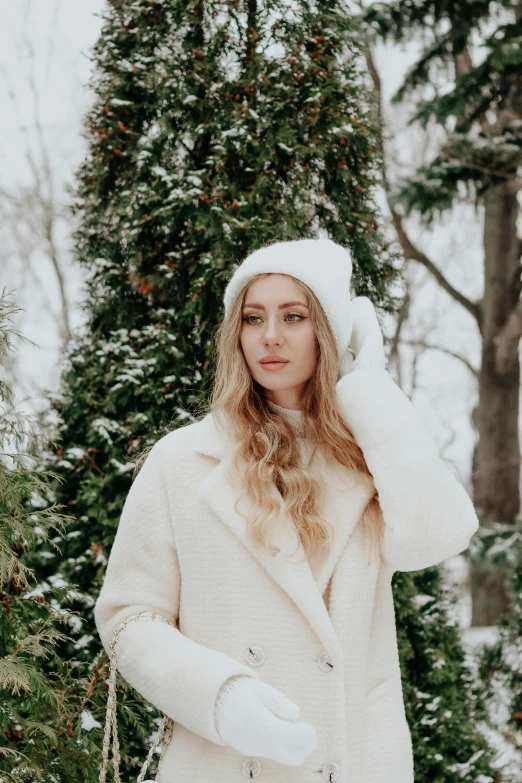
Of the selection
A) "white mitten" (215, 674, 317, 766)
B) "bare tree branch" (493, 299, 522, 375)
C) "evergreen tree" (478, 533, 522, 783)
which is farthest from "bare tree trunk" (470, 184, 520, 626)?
"white mitten" (215, 674, 317, 766)

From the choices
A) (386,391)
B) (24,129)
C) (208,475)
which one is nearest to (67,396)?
(208,475)

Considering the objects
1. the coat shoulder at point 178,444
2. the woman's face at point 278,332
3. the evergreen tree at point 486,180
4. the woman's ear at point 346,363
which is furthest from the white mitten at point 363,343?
the evergreen tree at point 486,180

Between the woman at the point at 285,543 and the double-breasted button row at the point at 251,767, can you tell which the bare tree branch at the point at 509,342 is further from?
the double-breasted button row at the point at 251,767

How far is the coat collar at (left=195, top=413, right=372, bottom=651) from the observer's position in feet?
6.38

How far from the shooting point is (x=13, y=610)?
231 centimetres

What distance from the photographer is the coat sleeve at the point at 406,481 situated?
2006 millimetres

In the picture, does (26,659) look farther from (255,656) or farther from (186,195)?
(186,195)

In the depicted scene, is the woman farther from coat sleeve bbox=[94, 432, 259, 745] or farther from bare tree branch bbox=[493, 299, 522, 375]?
bare tree branch bbox=[493, 299, 522, 375]

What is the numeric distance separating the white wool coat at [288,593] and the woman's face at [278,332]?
0.15 meters

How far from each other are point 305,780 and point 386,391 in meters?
1.00

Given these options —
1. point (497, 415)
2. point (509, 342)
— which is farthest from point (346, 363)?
point (497, 415)

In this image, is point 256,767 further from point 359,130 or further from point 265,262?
point 359,130

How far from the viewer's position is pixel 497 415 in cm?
980

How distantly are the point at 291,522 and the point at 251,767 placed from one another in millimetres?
597
